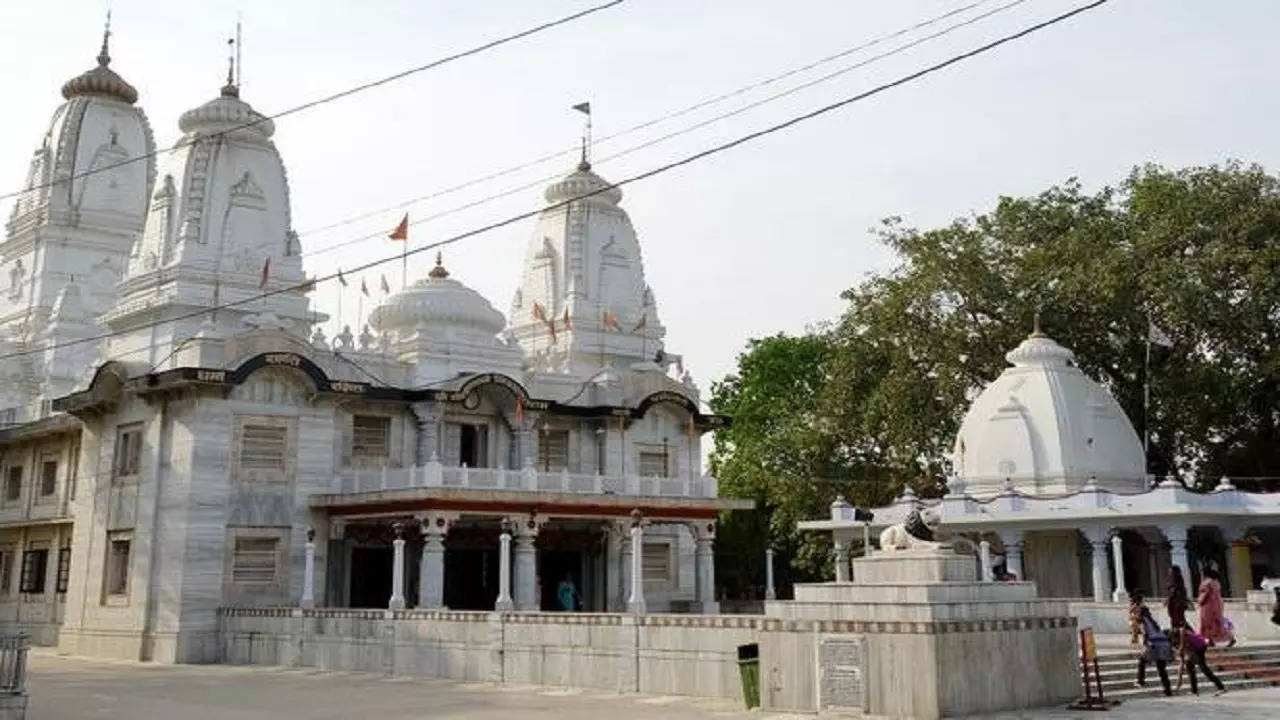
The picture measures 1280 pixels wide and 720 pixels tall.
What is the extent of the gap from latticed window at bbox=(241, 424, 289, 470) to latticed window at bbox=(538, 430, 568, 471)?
7482 mm

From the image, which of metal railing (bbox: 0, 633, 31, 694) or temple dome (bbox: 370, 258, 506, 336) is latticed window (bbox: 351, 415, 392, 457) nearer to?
temple dome (bbox: 370, 258, 506, 336)

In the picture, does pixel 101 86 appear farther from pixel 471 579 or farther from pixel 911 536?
pixel 911 536

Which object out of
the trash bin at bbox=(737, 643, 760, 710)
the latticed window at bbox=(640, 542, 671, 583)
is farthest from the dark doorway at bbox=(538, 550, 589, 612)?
the trash bin at bbox=(737, 643, 760, 710)

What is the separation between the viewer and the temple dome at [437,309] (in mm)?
35625

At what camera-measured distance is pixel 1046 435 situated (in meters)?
35.7

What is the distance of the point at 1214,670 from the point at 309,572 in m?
19.0

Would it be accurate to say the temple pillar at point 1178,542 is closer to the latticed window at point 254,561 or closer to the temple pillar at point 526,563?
the temple pillar at point 526,563

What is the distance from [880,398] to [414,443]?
15.6 m

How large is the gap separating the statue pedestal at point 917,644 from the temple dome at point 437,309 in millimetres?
21821

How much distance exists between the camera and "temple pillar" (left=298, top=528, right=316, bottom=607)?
28.3 meters

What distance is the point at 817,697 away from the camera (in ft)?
48.0

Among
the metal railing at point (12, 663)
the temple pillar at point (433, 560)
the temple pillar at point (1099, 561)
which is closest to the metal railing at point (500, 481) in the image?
the temple pillar at point (433, 560)

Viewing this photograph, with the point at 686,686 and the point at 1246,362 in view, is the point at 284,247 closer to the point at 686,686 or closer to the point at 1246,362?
the point at 686,686

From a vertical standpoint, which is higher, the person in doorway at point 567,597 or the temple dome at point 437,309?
the temple dome at point 437,309
